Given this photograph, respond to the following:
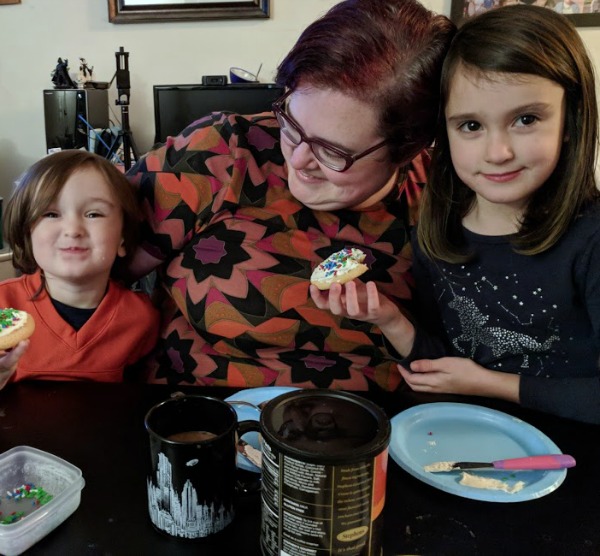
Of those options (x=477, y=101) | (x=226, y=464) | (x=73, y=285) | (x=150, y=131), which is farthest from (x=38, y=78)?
(x=226, y=464)

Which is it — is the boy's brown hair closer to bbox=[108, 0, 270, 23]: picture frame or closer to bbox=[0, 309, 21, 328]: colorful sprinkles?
bbox=[0, 309, 21, 328]: colorful sprinkles

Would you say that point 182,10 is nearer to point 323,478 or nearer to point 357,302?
point 357,302

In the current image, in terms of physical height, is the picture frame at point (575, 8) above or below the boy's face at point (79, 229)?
above

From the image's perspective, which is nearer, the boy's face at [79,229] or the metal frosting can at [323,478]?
the metal frosting can at [323,478]

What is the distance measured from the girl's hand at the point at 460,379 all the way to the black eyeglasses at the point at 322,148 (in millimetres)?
379

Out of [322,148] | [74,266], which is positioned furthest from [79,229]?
[322,148]

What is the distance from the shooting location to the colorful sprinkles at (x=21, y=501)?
631mm

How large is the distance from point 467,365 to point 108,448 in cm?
61

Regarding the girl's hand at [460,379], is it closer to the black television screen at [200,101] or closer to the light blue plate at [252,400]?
the light blue plate at [252,400]

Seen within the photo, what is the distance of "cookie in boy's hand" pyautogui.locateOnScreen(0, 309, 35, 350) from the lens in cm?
93

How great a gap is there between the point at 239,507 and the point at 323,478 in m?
0.21

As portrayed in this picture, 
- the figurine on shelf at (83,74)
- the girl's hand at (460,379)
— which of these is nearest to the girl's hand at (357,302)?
the girl's hand at (460,379)

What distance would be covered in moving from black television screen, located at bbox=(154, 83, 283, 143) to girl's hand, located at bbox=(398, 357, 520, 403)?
199 centimetres

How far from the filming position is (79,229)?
1.12 meters
